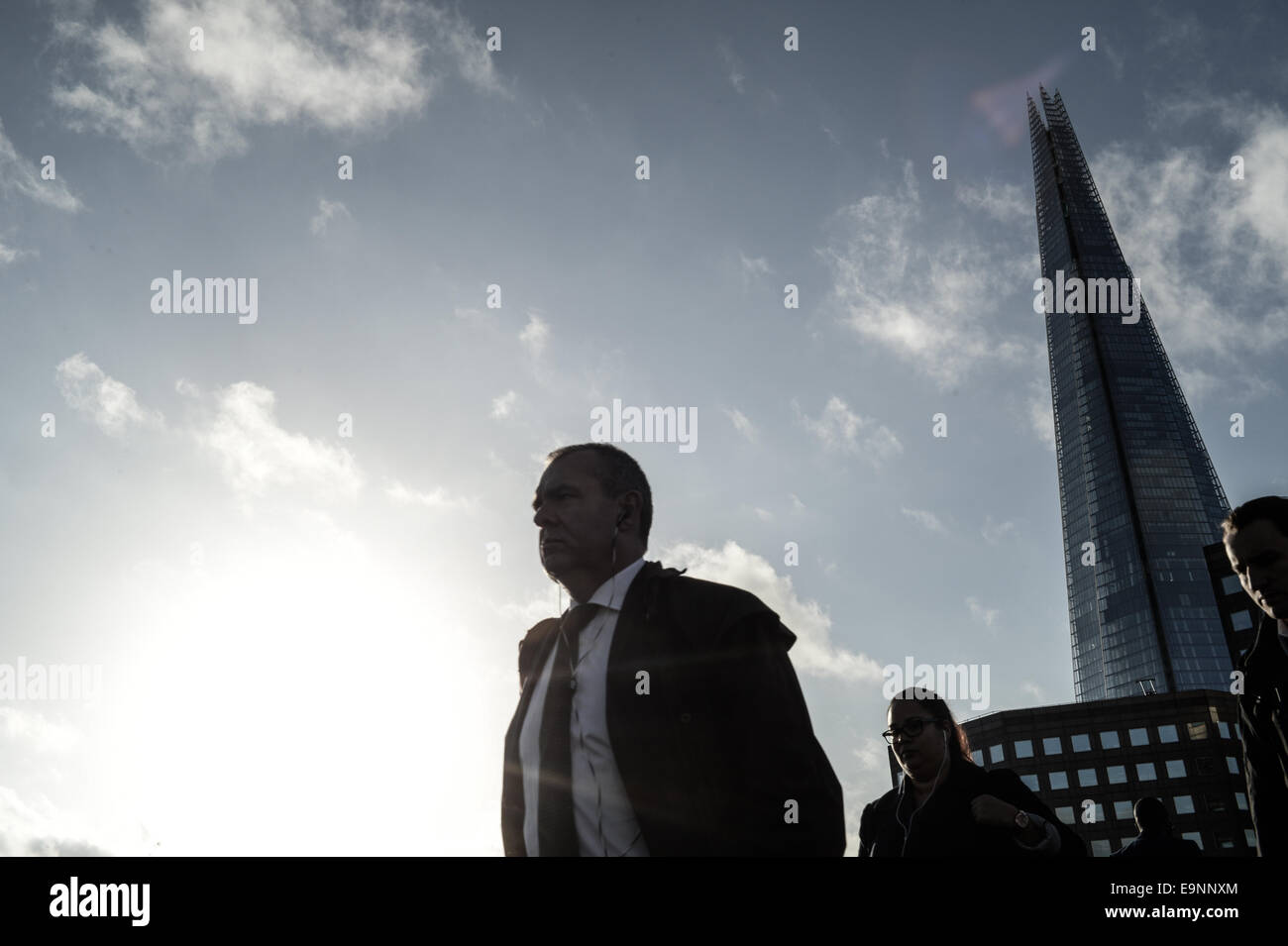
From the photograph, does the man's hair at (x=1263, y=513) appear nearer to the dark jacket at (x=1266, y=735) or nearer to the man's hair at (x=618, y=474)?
the dark jacket at (x=1266, y=735)

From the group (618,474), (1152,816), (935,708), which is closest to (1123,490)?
(1152,816)

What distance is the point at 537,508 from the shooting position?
2.89 meters

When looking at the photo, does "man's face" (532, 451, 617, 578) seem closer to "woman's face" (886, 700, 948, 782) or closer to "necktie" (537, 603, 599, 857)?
"necktie" (537, 603, 599, 857)

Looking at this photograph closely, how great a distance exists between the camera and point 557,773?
90.9 inches

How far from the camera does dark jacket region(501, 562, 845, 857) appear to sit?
207 centimetres

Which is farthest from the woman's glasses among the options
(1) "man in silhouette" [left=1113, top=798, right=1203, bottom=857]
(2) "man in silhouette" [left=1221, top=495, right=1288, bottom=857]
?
(1) "man in silhouette" [left=1113, top=798, right=1203, bottom=857]

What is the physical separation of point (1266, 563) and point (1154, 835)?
3378 mm

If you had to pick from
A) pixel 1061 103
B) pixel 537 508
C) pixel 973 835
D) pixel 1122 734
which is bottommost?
pixel 1122 734

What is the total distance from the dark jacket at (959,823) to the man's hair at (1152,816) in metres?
Result: 2.25

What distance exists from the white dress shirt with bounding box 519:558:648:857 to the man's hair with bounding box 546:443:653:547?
387 millimetres
